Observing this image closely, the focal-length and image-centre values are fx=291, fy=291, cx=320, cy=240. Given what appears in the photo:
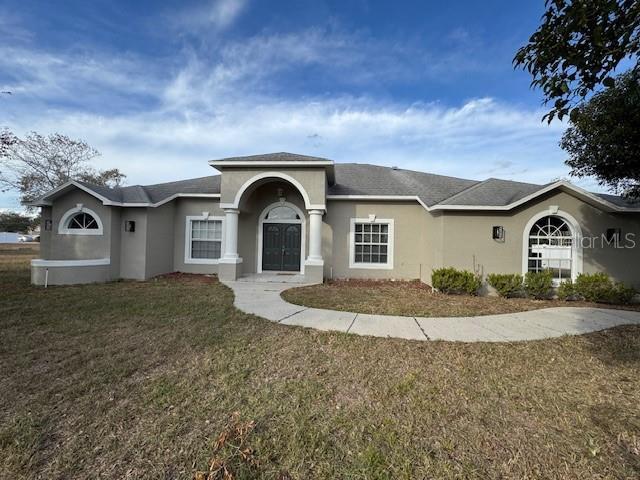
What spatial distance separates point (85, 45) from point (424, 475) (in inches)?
595

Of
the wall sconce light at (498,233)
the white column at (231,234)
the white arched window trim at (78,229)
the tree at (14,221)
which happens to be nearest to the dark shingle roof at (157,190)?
the white arched window trim at (78,229)

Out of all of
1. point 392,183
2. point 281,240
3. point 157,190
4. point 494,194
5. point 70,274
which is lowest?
point 70,274

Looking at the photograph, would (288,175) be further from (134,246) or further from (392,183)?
(134,246)

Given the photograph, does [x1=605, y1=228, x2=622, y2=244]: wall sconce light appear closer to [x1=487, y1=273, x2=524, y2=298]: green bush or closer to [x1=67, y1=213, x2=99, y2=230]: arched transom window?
[x1=487, y1=273, x2=524, y2=298]: green bush

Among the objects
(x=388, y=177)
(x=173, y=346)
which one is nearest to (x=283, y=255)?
(x=388, y=177)

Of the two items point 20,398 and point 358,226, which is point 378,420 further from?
point 358,226

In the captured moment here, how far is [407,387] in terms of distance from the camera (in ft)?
11.3

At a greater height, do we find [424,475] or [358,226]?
[358,226]

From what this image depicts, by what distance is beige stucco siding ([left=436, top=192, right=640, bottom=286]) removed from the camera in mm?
9422

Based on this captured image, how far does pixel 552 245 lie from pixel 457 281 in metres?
3.54


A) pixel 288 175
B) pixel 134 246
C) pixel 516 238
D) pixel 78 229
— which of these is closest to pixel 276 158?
pixel 288 175

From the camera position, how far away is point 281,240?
12320 millimetres

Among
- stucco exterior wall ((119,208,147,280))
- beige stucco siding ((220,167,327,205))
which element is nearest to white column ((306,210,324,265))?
beige stucco siding ((220,167,327,205))

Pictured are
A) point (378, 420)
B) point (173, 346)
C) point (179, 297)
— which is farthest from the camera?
point (179, 297)
